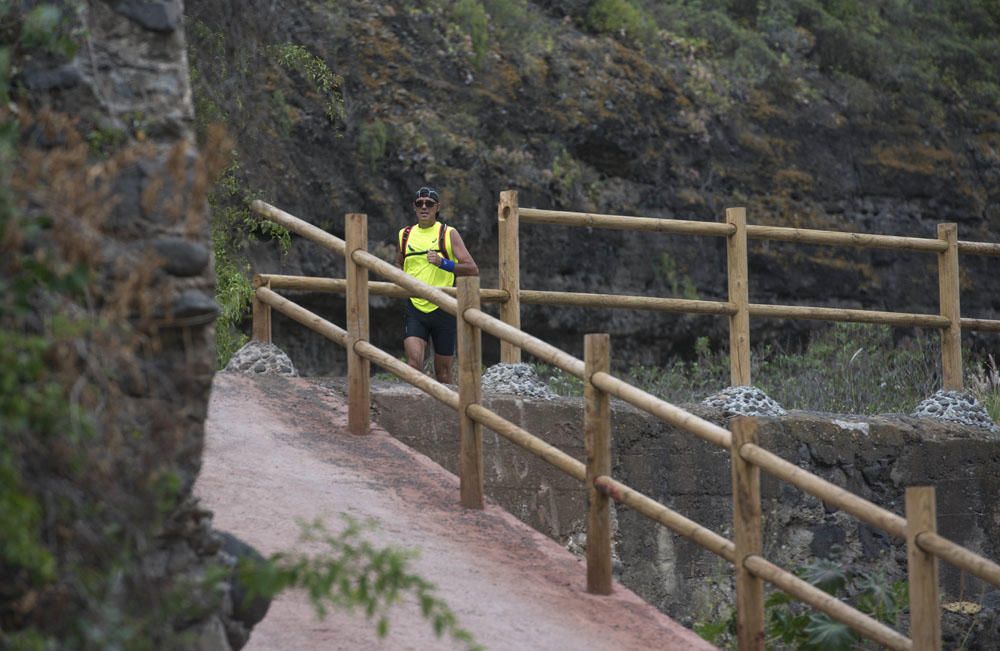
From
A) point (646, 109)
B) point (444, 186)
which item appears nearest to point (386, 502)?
point (444, 186)

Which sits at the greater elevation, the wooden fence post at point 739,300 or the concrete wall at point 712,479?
the wooden fence post at point 739,300

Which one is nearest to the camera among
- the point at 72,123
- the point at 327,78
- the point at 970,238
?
the point at 72,123

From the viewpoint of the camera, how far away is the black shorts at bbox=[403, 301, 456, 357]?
26.0ft

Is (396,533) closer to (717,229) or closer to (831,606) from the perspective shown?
(831,606)

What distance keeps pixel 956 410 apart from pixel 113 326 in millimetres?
6573

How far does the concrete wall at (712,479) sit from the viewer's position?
7340 millimetres

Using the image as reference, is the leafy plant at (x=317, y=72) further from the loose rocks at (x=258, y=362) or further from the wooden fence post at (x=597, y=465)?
the wooden fence post at (x=597, y=465)

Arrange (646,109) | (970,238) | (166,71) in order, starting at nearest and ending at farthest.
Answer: (166,71), (646,109), (970,238)

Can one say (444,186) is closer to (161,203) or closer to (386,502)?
(386,502)

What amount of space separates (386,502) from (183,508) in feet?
8.23

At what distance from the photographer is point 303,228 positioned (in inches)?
295

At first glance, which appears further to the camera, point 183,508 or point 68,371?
point 183,508

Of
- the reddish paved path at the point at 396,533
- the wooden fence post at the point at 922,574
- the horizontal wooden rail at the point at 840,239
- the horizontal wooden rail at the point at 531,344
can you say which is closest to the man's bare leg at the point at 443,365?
the reddish paved path at the point at 396,533

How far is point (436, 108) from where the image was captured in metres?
11.8
